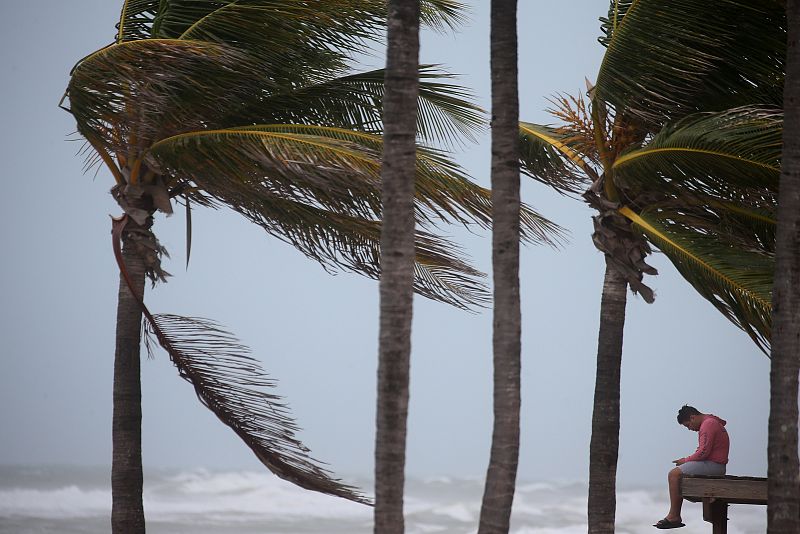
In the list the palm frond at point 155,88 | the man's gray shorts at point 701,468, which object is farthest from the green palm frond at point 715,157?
the palm frond at point 155,88

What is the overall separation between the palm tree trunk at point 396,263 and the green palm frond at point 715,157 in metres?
3.72

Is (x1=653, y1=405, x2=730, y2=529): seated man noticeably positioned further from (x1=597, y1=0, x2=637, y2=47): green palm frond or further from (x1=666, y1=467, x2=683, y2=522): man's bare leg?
(x1=597, y1=0, x2=637, y2=47): green palm frond

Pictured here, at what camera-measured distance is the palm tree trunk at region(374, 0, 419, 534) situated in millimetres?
8930

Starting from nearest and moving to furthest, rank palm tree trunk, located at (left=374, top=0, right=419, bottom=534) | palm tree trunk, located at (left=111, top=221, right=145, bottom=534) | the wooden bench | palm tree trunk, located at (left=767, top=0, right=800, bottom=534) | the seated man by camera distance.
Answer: palm tree trunk, located at (left=374, top=0, right=419, bottom=534), palm tree trunk, located at (left=767, top=0, right=800, bottom=534), the wooden bench, the seated man, palm tree trunk, located at (left=111, top=221, right=145, bottom=534)

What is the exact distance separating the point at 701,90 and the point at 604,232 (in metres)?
2.10

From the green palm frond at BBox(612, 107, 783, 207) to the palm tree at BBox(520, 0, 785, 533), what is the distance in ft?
Answer: 0.05

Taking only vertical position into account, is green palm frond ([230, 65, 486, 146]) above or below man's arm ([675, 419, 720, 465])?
above

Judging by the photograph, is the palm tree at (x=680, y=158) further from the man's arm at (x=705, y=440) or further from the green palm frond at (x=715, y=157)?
the man's arm at (x=705, y=440)

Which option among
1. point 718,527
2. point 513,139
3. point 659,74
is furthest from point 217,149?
point 718,527

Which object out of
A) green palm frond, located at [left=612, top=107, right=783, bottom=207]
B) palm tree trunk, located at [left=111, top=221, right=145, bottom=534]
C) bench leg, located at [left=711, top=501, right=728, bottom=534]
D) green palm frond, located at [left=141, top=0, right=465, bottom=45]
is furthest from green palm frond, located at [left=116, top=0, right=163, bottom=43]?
bench leg, located at [left=711, top=501, right=728, bottom=534]

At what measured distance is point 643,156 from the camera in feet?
42.1

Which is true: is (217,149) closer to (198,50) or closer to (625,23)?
(198,50)

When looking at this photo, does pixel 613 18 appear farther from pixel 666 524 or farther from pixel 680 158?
pixel 666 524

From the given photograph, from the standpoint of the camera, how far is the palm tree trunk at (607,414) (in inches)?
527
